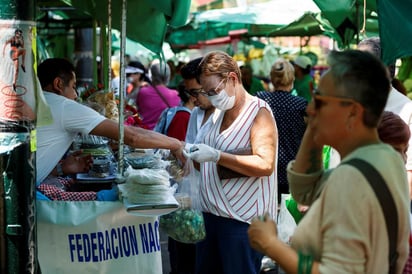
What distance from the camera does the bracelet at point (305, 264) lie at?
2459mm

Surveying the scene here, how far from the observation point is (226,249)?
467 centimetres

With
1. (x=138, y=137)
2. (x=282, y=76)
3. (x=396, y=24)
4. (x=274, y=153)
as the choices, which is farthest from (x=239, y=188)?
(x=282, y=76)

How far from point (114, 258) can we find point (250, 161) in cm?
100

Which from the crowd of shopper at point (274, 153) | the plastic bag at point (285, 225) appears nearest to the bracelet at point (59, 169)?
the crowd of shopper at point (274, 153)

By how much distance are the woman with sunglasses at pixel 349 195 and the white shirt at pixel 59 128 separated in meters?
2.17

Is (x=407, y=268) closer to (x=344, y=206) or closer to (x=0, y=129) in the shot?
(x=344, y=206)

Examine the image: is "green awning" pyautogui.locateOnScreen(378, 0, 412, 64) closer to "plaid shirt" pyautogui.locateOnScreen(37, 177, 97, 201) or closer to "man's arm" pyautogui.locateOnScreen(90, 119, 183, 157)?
"man's arm" pyautogui.locateOnScreen(90, 119, 183, 157)

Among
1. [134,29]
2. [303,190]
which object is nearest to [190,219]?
[303,190]

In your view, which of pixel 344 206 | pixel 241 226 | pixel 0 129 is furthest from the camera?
pixel 241 226

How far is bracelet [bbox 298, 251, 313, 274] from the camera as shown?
8.07 ft

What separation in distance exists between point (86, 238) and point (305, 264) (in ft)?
7.35

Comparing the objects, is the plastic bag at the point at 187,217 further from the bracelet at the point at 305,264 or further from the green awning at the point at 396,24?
the bracelet at the point at 305,264

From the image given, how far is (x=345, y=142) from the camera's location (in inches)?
100

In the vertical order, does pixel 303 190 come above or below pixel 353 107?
below
